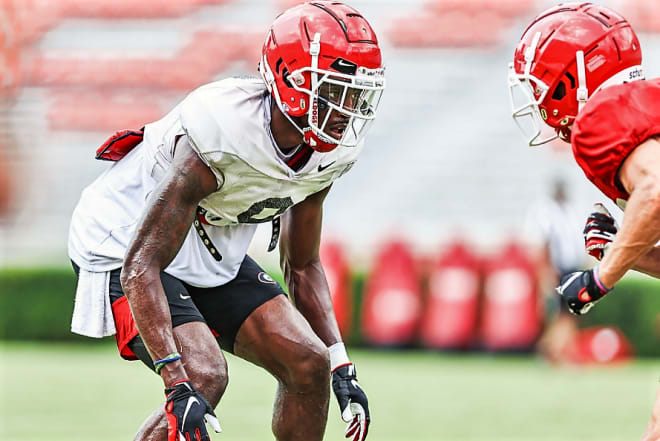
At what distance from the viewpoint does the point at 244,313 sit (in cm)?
432

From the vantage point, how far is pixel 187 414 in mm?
3617

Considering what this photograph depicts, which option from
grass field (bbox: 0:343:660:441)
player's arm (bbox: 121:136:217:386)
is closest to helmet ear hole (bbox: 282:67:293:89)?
player's arm (bbox: 121:136:217:386)

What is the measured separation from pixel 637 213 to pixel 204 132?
1.51 metres

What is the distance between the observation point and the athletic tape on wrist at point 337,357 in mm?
4406

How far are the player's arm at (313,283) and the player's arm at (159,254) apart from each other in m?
0.69

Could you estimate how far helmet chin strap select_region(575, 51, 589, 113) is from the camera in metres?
3.80

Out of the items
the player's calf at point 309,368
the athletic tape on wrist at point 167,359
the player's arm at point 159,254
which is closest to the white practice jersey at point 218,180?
the player's arm at point 159,254

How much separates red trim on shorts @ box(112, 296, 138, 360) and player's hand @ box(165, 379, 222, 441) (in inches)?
18.1

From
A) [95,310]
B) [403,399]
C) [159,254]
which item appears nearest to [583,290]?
[159,254]

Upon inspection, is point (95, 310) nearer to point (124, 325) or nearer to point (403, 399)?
point (124, 325)

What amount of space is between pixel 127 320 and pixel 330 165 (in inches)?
37.7

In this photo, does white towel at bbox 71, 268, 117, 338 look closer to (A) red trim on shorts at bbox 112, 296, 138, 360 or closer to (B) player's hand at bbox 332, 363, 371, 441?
(A) red trim on shorts at bbox 112, 296, 138, 360

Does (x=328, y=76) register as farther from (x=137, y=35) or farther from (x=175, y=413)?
(x=137, y=35)

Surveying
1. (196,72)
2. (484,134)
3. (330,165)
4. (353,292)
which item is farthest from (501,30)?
(330,165)
